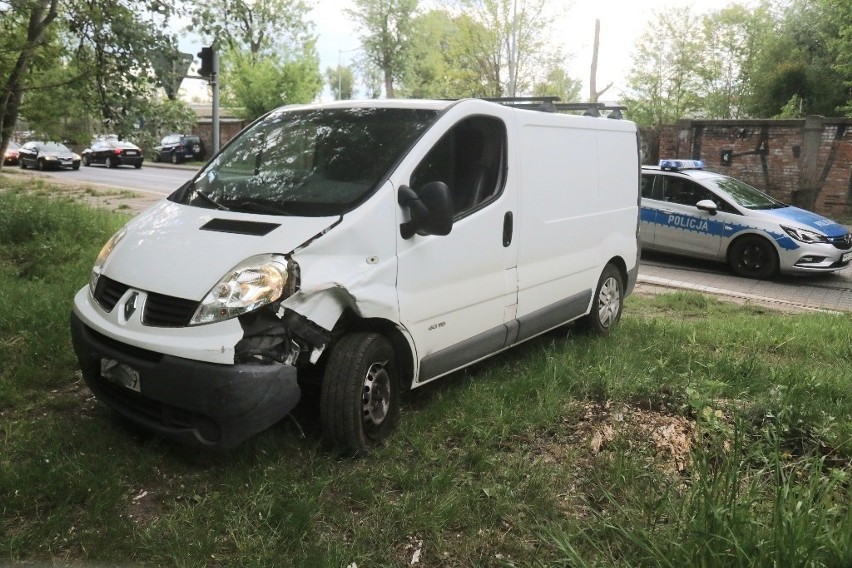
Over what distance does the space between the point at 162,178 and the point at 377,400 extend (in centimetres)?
2570

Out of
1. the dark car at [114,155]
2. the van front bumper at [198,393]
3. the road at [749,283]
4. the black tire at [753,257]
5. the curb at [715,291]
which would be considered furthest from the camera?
the dark car at [114,155]

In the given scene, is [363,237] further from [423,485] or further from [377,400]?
[423,485]

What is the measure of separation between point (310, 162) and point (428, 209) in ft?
2.95

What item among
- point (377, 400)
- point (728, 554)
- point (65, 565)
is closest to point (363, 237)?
point (377, 400)

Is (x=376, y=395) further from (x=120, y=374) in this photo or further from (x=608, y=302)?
(x=608, y=302)

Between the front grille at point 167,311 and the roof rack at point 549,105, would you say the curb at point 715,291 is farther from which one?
the front grille at point 167,311

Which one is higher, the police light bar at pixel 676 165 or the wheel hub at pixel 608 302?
the police light bar at pixel 676 165

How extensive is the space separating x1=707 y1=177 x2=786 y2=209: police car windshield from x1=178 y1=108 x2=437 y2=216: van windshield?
27.7 feet

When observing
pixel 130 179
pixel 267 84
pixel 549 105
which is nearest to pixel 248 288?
pixel 549 105

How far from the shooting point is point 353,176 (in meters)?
4.04

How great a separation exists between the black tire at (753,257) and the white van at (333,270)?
6579mm

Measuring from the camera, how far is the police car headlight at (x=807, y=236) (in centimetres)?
1034

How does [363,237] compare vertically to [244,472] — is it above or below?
above

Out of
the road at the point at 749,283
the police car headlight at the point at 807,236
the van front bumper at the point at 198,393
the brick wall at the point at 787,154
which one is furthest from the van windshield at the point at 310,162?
the brick wall at the point at 787,154
